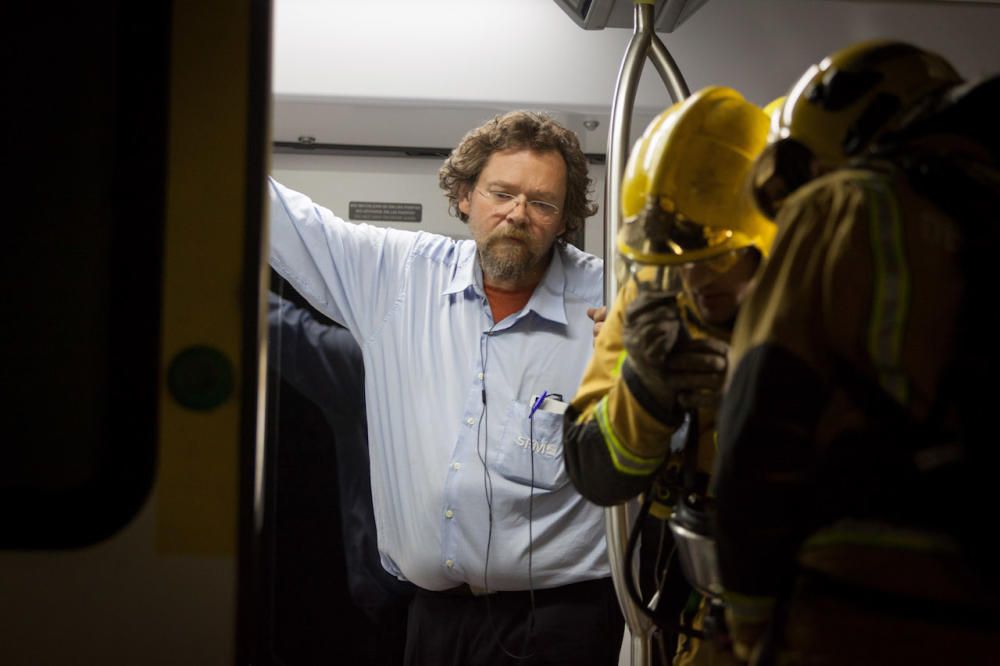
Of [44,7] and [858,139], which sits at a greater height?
[44,7]

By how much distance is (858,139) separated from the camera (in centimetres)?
114

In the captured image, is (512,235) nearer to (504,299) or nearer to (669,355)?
(504,299)

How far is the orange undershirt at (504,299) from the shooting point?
99.0 inches

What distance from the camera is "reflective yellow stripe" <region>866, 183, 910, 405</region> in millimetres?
932

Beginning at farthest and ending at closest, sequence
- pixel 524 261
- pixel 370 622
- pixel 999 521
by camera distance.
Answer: pixel 524 261 < pixel 370 622 < pixel 999 521

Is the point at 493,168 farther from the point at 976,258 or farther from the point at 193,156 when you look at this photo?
the point at 976,258

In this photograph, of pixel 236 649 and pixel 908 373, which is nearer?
pixel 908 373

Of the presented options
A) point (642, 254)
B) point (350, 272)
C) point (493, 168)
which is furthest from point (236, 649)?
point (493, 168)

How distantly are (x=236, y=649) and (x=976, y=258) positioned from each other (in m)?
0.89

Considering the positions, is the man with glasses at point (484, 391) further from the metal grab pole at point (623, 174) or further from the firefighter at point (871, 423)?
the firefighter at point (871, 423)

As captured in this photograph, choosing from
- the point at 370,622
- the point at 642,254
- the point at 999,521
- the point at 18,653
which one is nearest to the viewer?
the point at 999,521

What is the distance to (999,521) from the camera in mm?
928

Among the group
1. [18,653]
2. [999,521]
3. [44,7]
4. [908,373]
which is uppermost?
[44,7]

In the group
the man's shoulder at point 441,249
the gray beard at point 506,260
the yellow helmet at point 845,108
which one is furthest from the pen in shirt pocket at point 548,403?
the yellow helmet at point 845,108
